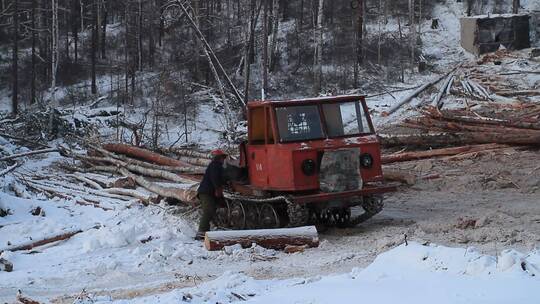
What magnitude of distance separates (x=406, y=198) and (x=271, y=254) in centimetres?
561

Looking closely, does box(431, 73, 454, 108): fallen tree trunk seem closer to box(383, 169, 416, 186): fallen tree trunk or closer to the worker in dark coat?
box(383, 169, 416, 186): fallen tree trunk

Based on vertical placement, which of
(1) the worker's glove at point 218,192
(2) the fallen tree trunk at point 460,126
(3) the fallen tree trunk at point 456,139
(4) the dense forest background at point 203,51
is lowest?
(1) the worker's glove at point 218,192

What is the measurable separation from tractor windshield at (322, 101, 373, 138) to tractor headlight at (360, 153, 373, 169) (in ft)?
1.53

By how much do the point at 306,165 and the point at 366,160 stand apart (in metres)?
→ 1.11

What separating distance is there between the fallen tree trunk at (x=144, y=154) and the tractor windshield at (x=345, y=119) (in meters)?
7.21

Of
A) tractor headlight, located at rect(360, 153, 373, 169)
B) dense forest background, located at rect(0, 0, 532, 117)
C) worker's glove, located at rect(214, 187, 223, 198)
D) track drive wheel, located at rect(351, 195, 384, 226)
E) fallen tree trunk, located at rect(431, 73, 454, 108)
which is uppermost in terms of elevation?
dense forest background, located at rect(0, 0, 532, 117)

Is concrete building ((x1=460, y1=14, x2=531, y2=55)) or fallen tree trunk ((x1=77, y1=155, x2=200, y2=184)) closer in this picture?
fallen tree trunk ((x1=77, y1=155, x2=200, y2=184))

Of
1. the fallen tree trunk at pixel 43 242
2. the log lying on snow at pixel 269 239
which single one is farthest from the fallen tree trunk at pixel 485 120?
the fallen tree trunk at pixel 43 242

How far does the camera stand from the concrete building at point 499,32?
36656 millimetres

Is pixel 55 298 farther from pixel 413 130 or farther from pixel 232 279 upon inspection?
→ pixel 413 130

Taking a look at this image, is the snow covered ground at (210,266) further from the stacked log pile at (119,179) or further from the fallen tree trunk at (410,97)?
the fallen tree trunk at (410,97)

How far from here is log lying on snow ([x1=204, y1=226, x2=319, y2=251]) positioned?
1045cm

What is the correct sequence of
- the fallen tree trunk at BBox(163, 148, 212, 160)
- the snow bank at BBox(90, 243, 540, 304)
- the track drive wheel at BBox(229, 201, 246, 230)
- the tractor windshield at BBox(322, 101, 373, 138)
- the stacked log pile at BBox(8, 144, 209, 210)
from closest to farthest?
the snow bank at BBox(90, 243, 540, 304), the tractor windshield at BBox(322, 101, 373, 138), the track drive wheel at BBox(229, 201, 246, 230), the stacked log pile at BBox(8, 144, 209, 210), the fallen tree trunk at BBox(163, 148, 212, 160)

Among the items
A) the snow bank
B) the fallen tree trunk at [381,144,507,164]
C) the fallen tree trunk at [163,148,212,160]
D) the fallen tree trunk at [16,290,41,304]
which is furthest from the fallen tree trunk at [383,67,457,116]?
the fallen tree trunk at [16,290,41,304]
